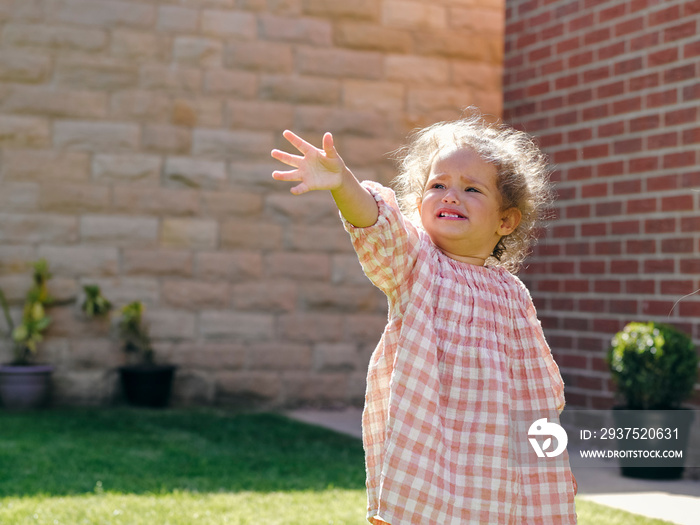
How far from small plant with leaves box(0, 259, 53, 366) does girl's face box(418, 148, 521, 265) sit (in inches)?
155

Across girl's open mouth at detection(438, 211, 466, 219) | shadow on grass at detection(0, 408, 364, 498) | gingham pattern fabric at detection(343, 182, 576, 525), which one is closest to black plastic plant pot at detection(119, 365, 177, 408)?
shadow on grass at detection(0, 408, 364, 498)

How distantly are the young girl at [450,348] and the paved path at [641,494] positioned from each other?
62.2 inches

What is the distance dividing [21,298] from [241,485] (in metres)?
2.59

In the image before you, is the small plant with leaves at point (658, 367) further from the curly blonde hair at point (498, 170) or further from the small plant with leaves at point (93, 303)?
the small plant with leaves at point (93, 303)


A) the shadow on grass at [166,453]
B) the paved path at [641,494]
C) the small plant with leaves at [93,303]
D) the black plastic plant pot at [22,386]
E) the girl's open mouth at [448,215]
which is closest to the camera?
the girl's open mouth at [448,215]

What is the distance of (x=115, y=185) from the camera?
5.77 m

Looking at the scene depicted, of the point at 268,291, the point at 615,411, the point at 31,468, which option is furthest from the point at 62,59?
the point at 615,411

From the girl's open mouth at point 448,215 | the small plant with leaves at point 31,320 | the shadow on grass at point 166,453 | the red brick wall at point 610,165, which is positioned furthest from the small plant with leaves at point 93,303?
the girl's open mouth at point 448,215

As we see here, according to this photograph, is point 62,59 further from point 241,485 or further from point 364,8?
point 241,485

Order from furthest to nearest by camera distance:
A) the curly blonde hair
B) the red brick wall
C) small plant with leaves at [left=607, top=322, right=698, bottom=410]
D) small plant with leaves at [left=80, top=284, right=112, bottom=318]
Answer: small plant with leaves at [left=80, top=284, right=112, bottom=318], the red brick wall, small plant with leaves at [left=607, top=322, right=698, bottom=410], the curly blonde hair

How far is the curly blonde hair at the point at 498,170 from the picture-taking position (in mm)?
2199

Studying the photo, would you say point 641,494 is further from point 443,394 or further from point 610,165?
point 443,394

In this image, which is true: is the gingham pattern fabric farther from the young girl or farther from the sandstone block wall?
the sandstone block wall

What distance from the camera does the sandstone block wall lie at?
5.65 m
